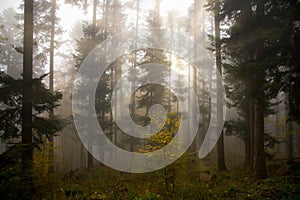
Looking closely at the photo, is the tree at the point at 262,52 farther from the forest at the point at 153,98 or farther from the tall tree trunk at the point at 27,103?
the tall tree trunk at the point at 27,103

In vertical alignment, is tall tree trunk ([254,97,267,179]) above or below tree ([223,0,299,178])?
below

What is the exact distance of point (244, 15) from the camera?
10.9 metres

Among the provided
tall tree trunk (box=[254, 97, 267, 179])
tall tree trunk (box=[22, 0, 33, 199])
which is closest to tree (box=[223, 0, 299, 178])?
tall tree trunk (box=[254, 97, 267, 179])

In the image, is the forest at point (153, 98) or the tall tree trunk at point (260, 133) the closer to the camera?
the forest at point (153, 98)

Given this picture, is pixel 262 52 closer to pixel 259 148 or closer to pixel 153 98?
pixel 259 148

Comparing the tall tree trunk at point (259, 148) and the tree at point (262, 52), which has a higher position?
the tree at point (262, 52)

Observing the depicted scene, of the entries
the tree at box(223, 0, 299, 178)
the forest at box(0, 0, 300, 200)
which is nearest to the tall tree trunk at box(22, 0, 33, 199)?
the forest at box(0, 0, 300, 200)

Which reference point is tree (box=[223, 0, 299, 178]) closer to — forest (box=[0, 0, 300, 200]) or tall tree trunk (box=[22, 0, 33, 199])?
forest (box=[0, 0, 300, 200])

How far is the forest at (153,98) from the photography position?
26.7 feet

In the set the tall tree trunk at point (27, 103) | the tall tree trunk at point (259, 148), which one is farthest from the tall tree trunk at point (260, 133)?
the tall tree trunk at point (27, 103)

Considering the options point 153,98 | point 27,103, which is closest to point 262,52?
point 27,103

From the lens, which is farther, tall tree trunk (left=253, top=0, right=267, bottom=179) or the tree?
tall tree trunk (left=253, top=0, right=267, bottom=179)

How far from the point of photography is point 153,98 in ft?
67.7

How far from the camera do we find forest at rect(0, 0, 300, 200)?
8125 mm
